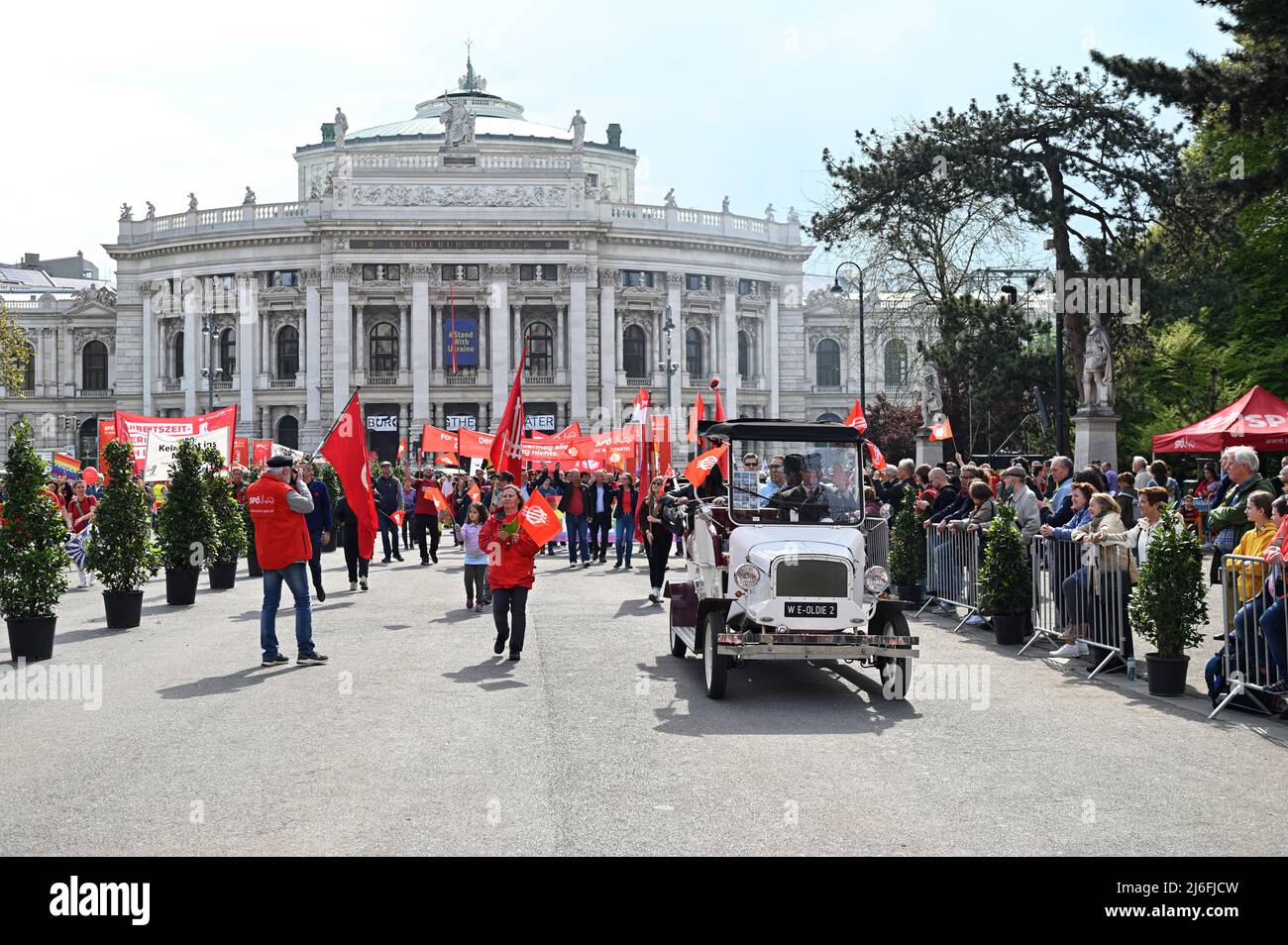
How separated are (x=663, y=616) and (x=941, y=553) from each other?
12.5ft

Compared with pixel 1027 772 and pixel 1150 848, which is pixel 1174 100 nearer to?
pixel 1027 772

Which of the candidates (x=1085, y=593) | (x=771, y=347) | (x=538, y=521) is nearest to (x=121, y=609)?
(x=538, y=521)

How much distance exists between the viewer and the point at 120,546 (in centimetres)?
1650

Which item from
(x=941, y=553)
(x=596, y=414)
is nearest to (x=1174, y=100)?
(x=941, y=553)

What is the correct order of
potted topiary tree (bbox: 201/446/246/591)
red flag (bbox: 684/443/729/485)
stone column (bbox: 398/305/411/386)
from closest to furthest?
red flag (bbox: 684/443/729/485) < potted topiary tree (bbox: 201/446/246/591) < stone column (bbox: 398/305/411/386)

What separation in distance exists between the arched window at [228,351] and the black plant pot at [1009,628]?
7268cm

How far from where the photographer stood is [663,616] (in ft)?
58.9

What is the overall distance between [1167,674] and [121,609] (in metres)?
12.0

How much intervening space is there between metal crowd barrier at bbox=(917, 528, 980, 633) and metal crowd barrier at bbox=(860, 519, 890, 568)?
12.4 ft

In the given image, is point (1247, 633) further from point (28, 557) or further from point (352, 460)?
point (352, 460)

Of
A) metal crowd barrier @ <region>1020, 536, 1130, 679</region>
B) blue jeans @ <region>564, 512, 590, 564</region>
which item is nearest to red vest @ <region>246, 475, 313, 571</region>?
metal crowd barrier @ <region>1020, 536, 1130, 679</region>

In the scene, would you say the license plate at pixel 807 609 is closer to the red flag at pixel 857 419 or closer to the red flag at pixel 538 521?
the red flag at pixel 538 521

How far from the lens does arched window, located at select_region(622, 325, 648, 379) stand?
80562 millimetres

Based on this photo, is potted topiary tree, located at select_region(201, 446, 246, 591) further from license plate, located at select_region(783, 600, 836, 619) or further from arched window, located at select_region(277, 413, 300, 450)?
arched window, located at select_region(277, 413, 300, 450)
